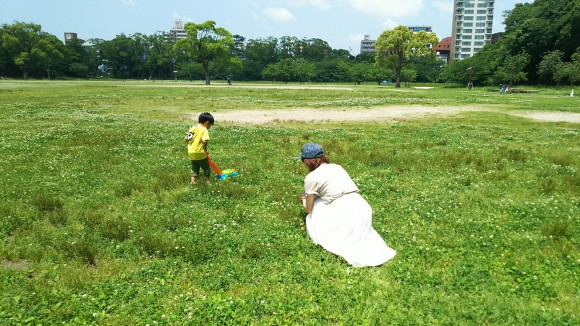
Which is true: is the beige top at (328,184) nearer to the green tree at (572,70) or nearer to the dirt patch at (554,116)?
the dirt patch at (554,116)

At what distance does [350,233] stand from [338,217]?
357 mm

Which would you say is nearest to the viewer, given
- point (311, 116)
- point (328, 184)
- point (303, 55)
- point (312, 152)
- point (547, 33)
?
point (328, 184)

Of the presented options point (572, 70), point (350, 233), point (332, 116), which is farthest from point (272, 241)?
point (572, 70)

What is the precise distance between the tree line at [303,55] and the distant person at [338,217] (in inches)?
2699

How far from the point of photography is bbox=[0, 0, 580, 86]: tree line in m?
75.9

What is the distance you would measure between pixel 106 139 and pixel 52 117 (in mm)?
10743

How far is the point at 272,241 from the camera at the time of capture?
23.0 ft

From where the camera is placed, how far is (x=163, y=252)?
21.5 ft

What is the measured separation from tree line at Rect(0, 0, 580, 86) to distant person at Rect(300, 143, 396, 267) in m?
68.5

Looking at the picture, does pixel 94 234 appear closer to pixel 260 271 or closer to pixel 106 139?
pixel 260 271

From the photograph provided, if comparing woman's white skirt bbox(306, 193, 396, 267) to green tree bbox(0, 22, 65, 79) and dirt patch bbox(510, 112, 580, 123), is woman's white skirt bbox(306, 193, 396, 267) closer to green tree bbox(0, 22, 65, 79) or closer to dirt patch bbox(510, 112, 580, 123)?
dirt patch bbox(510, 112, 580, 123)

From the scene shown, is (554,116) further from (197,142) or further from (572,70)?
(572,70)

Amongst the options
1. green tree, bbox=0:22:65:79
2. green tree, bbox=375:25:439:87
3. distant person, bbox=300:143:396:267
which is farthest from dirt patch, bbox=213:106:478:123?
green tree, bbox=0:22:65:79

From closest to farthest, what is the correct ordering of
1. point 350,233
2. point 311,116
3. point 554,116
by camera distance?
1. point 350,233
2. point 311,116
3. point 554,116
